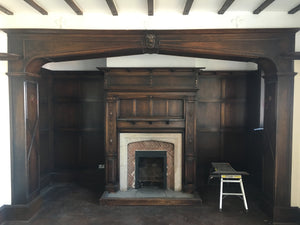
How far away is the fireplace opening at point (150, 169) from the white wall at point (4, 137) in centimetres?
198

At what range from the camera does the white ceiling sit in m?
2.61

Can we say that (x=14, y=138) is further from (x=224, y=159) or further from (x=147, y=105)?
(x=224, y=159)

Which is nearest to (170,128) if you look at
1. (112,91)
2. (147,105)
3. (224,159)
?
(147,105)

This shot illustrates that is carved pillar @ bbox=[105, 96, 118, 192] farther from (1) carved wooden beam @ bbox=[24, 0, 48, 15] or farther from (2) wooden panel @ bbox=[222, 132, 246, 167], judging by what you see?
(2) wooden panel @ bbox=[222, 132, 246, 167]

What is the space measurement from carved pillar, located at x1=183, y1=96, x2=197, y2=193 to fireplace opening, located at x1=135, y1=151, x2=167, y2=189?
409 millimetres

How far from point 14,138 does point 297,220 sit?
403 centimetres

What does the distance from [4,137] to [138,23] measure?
2.43 m

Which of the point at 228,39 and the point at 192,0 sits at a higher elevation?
the point at 192,0

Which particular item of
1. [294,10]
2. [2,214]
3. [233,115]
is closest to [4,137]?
[2,214]

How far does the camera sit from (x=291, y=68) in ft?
9.14

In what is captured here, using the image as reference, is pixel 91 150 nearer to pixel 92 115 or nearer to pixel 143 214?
pixel 92 115

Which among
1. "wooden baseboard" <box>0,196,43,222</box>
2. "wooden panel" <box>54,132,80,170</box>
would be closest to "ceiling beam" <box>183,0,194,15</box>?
"wooden panel" <box>54,132,80,170</box>

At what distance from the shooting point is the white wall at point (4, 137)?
2852 millimetres

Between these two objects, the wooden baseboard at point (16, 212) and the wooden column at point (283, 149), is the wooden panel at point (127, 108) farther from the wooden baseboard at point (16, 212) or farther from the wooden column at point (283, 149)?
the wooden column at point (283, 149)
